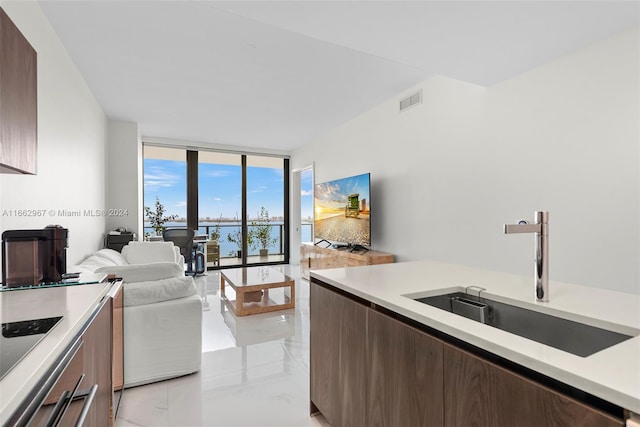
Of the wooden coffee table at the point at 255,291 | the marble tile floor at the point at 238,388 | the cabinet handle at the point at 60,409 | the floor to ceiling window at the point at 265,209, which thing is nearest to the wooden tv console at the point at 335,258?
the wooden coffee table at the point at 255,291

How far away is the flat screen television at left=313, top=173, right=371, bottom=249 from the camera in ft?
13.8

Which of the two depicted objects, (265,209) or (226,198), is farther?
(265,209)

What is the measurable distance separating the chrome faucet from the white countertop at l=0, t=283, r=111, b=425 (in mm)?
1374

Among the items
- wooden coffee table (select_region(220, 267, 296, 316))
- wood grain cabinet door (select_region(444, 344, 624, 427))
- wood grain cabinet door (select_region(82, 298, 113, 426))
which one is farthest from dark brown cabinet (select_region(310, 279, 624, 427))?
wooden coffee table (select_region(220, 267, 296, 316))

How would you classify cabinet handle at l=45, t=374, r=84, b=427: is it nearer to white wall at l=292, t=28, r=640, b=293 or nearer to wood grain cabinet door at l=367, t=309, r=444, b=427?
wood grain cabinet door at l=367, t=309, r=444, b=427

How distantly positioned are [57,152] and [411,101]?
3566 millimetres

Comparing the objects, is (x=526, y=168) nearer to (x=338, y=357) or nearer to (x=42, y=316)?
(x=338, y=357)

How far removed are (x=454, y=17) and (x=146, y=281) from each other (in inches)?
107

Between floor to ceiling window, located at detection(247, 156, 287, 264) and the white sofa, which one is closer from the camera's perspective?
the white sofa

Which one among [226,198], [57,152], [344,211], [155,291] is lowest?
[155,291]

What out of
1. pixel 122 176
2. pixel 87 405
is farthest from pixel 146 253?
pixel 87 405

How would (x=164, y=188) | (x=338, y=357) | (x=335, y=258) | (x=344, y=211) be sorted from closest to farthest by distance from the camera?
(x=338, y=357) < (x=335, y=258) < (x=344, y=211) < (x=164, y=188)

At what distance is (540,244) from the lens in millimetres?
1108

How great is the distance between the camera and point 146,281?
2.20 metres
